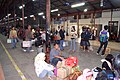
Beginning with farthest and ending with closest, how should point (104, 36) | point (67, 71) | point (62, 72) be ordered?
point (104, 36), point (67, 71), point (62, 72)

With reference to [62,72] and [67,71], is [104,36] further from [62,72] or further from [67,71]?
[62,72]

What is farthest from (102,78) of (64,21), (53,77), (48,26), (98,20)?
(64,21)

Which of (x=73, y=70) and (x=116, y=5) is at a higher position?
(x=116, y=5)

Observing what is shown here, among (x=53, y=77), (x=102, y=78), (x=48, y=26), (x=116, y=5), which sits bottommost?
(x=53, y=77)

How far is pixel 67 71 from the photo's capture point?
4367 millimetres

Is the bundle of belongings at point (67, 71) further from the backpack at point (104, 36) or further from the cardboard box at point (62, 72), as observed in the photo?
the backpack at point (104, 36)

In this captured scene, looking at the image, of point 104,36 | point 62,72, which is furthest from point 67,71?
point 104,36

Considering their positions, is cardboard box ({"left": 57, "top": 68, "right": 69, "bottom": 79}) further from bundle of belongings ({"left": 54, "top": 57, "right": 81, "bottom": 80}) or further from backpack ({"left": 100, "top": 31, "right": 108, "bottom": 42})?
backpack ({"left": 100, "top": 31, "right": 108, "bottom": 42})

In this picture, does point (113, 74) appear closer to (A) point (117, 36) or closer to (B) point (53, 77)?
(B) point (53, 77)

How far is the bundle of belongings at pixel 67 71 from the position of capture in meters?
4.27

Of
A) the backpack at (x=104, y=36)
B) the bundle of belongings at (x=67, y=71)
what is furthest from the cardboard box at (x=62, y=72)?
the backpack at (x=104, y=36)

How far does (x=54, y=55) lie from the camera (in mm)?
5531

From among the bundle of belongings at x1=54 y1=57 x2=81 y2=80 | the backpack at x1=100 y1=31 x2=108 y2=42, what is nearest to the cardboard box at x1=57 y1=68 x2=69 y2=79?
the bundle of belongings at x1=54 y1=57 x2=81 y2=80

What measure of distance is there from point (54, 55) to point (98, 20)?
56.2 ft
